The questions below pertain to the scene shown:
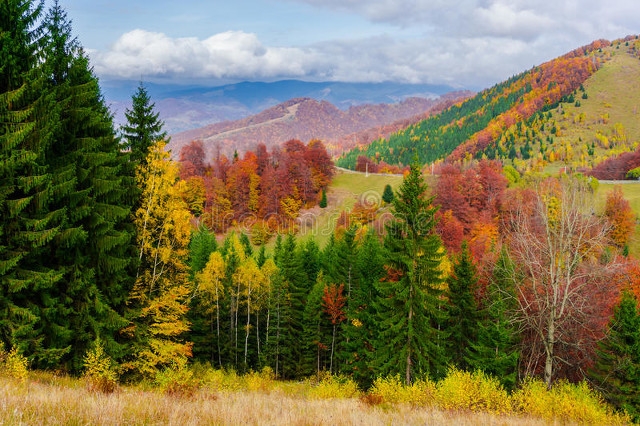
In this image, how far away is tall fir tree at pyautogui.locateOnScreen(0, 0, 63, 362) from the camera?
13.3 meters

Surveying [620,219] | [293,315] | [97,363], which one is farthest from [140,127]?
[620,219]

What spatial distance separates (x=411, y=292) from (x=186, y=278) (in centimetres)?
1456

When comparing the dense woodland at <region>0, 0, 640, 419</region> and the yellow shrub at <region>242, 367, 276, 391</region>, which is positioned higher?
the dense woodland at <region>0, 0, 640, 419</region>

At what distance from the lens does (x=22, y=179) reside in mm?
13492

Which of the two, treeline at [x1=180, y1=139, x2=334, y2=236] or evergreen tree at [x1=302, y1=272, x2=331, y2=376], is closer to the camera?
evergreen tree at [x1=302, y1=272, x2=331, y2=376]

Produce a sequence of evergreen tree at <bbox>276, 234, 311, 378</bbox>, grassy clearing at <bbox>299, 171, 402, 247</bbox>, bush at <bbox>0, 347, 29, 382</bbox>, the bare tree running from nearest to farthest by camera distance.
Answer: bush at <bbox>0, 347, 29, 382</bbox> < the bare tree < evergreen tree at <bbox>276, 234, 311, 378</bbox> < grassy clearing at <bbox>299, 171, 402, 247</bbox>

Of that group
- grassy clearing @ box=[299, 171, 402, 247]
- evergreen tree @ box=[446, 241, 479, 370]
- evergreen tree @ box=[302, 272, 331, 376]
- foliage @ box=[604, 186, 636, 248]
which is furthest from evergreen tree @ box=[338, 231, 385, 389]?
foliage @ box=[604, 186, 636, 248]

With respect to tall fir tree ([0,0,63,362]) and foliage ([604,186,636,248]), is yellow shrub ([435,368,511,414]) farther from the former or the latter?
foliage ([604,186,636,248])

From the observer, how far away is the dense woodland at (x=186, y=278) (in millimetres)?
14062

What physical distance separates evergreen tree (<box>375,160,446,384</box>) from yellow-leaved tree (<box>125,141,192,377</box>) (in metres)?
13.1

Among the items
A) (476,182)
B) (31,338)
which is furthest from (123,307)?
(476,182)

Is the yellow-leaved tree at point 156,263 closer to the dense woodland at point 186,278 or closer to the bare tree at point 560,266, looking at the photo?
the dense woodland at point 186,278

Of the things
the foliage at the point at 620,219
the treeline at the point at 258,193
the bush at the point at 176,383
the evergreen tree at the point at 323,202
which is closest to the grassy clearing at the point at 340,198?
the evergreen tree at the point at 323,202

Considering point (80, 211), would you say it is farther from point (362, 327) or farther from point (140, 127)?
point (362, 327)
